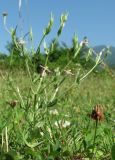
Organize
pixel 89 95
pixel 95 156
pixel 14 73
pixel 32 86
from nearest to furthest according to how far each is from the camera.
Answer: pixel 32 86 < pixel 95 156 < pixel 89 95 < pixel 14 73

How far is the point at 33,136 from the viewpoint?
2.67 meters

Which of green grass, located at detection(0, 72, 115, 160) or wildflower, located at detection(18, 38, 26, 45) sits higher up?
wildflower, located at detection(18, 38, 26, 45)

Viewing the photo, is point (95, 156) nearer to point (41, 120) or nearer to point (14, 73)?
point (41, 120)

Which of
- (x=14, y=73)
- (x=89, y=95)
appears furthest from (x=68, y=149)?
→ (x=14, y=73)

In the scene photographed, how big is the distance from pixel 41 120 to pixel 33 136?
91mm

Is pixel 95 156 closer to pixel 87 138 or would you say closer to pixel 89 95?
pixel 87 138

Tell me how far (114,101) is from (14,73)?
4.72 m

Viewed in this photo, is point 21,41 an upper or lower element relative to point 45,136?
upper

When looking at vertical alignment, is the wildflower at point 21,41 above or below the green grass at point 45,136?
above

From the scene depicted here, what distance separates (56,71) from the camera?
2777 millimetres

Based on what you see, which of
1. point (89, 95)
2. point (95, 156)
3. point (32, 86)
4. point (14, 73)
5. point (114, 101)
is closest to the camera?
point (32, 86)

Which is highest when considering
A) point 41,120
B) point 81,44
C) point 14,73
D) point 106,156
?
point 81,44

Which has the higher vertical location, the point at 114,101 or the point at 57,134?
the point at 57,134

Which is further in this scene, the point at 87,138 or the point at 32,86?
the point at 87,138
